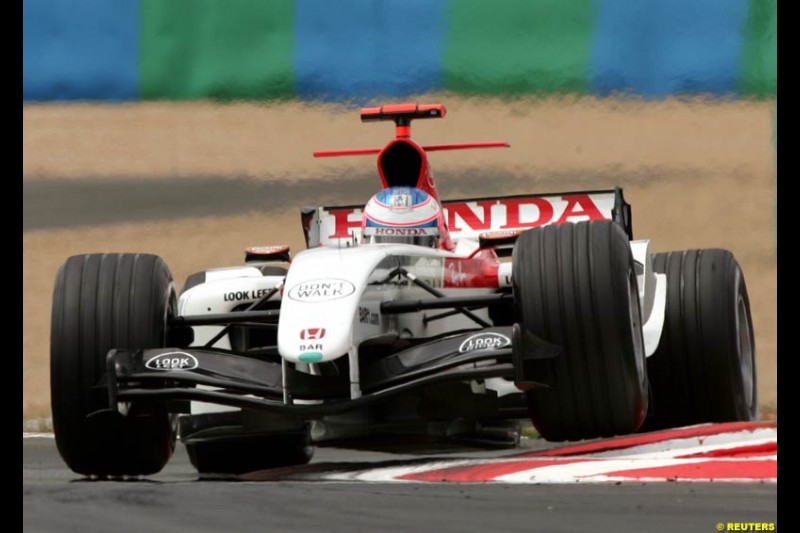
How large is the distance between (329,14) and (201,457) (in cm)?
514

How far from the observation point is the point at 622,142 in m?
12.2

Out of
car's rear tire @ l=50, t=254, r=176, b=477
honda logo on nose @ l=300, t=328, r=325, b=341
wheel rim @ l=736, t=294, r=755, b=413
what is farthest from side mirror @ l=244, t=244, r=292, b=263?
wheel rim @ l=736, t=294, r=755, b=413

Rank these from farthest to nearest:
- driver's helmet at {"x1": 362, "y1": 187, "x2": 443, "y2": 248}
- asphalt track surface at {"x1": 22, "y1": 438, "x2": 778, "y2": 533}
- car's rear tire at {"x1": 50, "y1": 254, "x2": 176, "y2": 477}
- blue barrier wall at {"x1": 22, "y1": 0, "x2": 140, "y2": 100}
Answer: blue barrier wall at {"x1": 22, "y1": 0, "x2": 140, "y2": 100}, driver's helmet at {"x1": 362, "y1": 187, "x2": 443, "y2": 248}, car's rear tire at {"x1": 50, "y1": 254, "x2": 176, "y2": 477}, asphalt track surface at {"x1": 22, "y1": 438, "x2": 778, "y2": 533}

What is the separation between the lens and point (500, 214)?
934 cm

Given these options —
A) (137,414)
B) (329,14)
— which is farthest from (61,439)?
(329,14)

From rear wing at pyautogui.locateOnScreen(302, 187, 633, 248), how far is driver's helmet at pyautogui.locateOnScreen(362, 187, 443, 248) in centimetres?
78

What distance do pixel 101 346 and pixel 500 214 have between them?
2.87 meters

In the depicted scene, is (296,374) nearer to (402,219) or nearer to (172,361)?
(172,361)

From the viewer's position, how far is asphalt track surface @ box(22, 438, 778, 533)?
4891 millimetres

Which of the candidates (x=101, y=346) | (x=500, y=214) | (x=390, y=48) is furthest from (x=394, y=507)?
(x=390, y=48)

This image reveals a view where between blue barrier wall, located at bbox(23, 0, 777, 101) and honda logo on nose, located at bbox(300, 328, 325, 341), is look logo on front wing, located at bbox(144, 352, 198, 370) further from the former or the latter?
blue barrier wall, located at bbox(23, 0, 777, 101)

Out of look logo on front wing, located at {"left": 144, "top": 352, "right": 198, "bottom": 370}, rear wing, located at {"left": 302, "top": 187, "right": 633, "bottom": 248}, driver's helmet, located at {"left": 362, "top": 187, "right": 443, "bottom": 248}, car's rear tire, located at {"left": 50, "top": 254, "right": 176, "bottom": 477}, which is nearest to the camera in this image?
look logo on front wing, located at {"left": 144, "top": 352, "right": 198, "bottom": 370}

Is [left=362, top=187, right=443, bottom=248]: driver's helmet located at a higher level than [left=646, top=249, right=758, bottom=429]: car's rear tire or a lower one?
higher

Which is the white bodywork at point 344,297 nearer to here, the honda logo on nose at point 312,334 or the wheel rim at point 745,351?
the honda logo on nose at point 312,334
